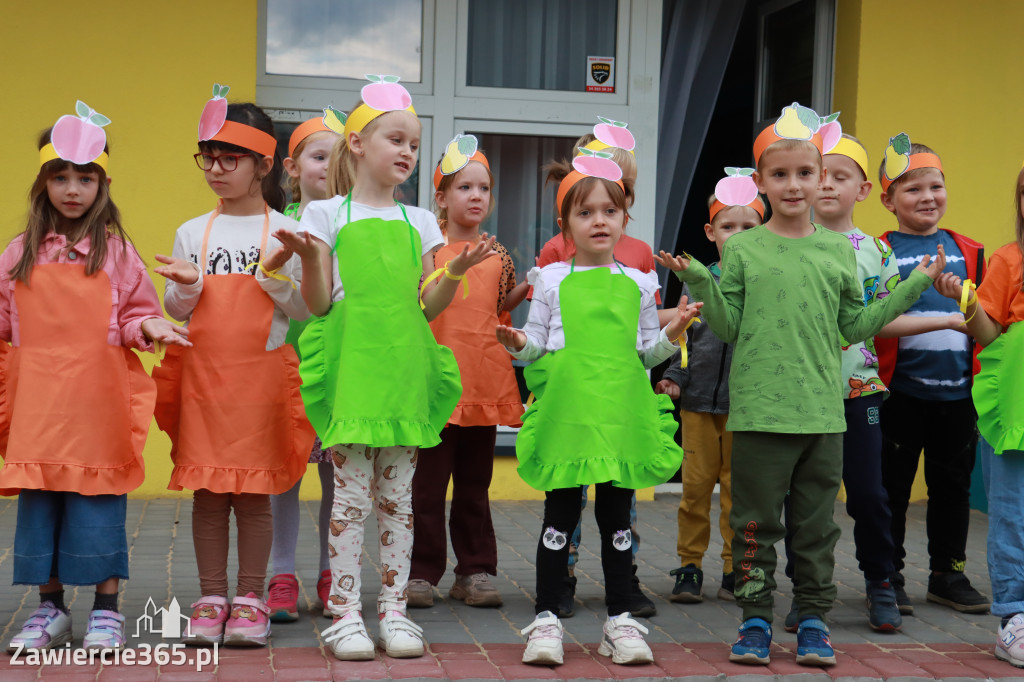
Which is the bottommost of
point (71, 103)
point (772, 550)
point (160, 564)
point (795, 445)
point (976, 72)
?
point (160, 564)

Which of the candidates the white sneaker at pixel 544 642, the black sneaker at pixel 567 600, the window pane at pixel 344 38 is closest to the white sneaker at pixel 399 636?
the white sneaker at pixel 544 642

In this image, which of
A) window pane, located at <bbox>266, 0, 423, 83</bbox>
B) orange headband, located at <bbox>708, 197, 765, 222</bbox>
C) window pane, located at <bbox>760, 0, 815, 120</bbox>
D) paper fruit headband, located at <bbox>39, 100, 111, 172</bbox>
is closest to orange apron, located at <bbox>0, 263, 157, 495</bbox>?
paper fruit headband, located at <bbox>39, 100, 111, 172</bbox>

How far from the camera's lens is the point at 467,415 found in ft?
15.2

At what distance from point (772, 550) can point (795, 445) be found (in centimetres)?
39

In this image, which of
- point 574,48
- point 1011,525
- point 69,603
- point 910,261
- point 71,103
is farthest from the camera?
point 574,48

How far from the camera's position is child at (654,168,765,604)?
4863mm

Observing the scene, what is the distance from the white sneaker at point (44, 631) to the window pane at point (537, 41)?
4557mm

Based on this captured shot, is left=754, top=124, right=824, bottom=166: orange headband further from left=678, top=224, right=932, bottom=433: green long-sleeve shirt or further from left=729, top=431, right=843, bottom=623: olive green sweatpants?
left=729, top=431, right=843, bottom=623: olive green sweatpants

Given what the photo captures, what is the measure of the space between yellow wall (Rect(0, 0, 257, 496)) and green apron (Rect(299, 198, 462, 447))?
3.25 meters

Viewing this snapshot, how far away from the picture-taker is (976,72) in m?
7.68

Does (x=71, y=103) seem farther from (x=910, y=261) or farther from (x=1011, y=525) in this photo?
(x=1011, y=525)

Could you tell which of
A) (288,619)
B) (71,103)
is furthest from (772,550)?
(71,103)

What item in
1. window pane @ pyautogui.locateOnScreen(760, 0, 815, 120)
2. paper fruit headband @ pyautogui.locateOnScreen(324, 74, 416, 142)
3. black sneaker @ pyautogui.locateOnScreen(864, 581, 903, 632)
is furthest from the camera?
window pane @ pyautogui.locateOnScreen(760, 0, 815, 120)

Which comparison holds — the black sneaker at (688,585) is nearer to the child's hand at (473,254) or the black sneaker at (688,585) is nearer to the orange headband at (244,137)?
the child's hand at (473,254)
